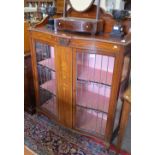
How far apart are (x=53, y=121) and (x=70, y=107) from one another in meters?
0.42

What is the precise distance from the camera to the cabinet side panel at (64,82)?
1479mm

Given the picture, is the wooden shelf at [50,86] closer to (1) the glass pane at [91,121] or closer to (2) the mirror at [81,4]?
(1) the glass pane at [91,121]

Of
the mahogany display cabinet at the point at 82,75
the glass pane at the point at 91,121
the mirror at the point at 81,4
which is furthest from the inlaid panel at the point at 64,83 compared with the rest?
the mirror at the point at 81,4

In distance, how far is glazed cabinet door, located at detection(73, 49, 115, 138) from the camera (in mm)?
1457

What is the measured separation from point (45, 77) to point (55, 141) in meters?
0.67

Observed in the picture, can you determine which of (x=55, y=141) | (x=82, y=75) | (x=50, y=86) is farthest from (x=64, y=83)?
(x=55, y=141)

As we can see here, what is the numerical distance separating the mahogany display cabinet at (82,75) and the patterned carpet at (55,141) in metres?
0.11

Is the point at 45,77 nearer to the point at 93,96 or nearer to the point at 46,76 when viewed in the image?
the point at 46,76

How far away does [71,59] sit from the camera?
1453 mm

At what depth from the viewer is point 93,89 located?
1.72 meters
